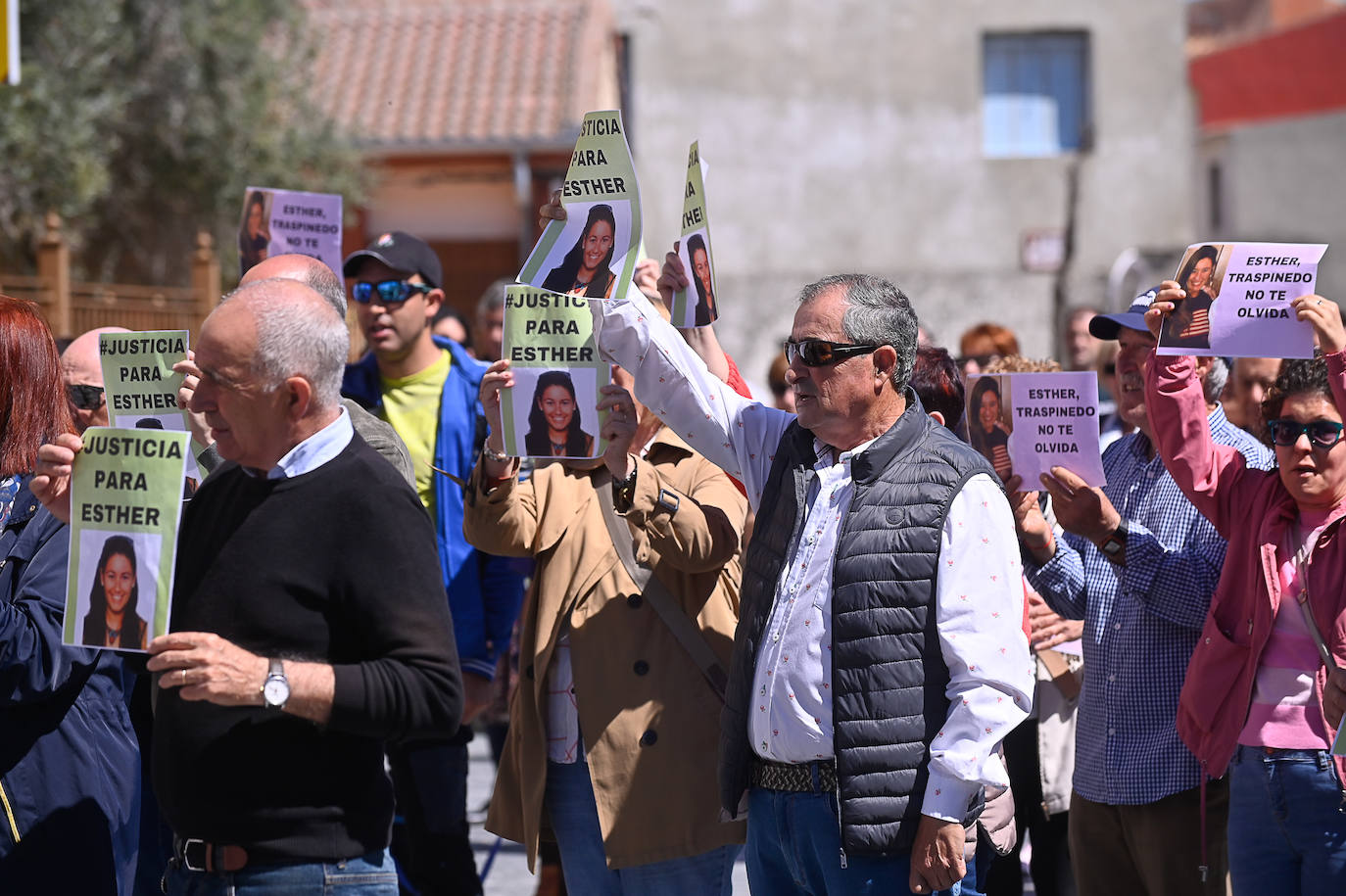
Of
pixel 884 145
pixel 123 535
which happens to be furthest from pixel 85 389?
pixel 884 145

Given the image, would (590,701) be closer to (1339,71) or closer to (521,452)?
(521,452)

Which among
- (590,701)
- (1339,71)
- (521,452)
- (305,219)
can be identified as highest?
(1339,71)

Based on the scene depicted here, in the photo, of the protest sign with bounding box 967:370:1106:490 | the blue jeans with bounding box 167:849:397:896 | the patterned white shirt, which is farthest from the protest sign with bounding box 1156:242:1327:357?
the blue jeans with bounding box 167:849:397:896

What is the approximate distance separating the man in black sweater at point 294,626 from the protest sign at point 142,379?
126 centimetres

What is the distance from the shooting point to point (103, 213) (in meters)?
15.3

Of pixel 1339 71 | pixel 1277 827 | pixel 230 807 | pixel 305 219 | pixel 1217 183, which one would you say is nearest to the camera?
pixel 230 807

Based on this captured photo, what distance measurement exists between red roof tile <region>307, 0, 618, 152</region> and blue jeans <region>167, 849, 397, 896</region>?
13660mm

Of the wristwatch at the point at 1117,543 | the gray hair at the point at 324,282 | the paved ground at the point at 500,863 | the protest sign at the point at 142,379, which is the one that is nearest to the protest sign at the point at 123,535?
the gray hair at the point at 324,282

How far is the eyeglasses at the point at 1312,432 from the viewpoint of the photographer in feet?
12.7

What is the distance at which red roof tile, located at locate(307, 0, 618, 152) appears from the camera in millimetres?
16781

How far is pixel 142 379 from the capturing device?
162 inches

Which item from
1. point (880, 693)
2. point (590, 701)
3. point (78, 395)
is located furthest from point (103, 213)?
point (880, 693)

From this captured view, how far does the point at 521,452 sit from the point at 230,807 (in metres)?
1.49

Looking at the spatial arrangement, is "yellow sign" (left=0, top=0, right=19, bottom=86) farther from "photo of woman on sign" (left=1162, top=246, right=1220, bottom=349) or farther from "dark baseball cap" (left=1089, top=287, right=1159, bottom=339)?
"photo of woman on sign" (left=1162, top=246, right=1220, bottom=349)
